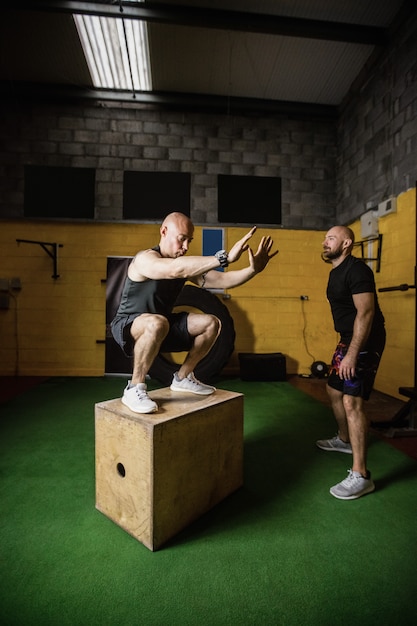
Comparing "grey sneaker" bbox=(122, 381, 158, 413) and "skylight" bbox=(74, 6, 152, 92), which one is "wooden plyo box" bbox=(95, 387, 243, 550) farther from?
"skylight" bbox=(74, 6, 152, 92)

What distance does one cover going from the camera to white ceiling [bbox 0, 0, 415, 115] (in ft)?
11.9

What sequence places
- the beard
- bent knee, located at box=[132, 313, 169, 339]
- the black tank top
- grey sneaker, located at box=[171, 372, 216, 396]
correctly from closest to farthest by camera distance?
bent knee, located at box=[132, 313, 169, 339] → the black tank top → grey sneaker, located at box=[171, 372, 216, 396] → the beard

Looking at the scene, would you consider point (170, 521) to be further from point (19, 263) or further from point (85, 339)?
point (19, 263)

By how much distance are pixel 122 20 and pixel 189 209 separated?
88.5 inches

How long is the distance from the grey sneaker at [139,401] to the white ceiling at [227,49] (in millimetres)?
4125

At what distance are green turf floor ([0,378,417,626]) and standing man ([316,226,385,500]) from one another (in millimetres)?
122

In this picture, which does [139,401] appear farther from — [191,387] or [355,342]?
[355,342]

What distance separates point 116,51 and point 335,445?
501cm

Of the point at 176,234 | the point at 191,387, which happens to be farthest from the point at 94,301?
the point at 176,234

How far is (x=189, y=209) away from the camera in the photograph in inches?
196

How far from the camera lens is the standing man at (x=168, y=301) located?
1476 millimetres

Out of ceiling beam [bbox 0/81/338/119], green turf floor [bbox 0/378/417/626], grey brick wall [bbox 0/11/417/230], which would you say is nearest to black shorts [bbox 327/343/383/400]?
green turf floor [bbox 0/378/417/626]

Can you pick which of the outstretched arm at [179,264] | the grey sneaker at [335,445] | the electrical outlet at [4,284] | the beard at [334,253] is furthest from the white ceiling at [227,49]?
the grey sneaker at [335,445]

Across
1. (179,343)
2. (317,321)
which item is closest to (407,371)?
(317,321)
